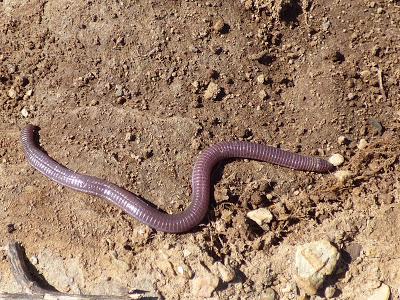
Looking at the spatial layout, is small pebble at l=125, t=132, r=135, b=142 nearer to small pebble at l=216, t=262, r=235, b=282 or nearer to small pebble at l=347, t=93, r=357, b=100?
small pebble at l=216, t=262, r=235, b=282

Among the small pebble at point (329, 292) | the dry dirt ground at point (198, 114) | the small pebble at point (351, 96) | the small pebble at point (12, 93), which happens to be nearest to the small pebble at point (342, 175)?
the dry dirt ground at point (198, 114)

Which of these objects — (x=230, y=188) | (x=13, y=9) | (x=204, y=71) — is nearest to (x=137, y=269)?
(x=230, y=188)

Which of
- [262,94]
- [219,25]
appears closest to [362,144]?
[262,94]

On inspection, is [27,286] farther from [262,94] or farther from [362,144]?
[362,144]

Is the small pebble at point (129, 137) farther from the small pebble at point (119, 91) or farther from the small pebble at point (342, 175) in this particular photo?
the small pebble at point (342, 175)

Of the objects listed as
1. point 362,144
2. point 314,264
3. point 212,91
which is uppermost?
point 212,91

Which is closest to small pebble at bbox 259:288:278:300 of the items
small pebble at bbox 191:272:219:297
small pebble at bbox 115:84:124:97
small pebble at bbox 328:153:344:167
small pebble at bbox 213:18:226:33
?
small pebble at bbox 191:272:219:297
